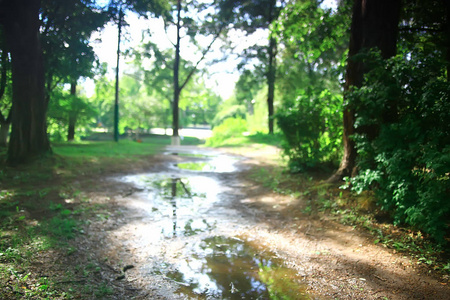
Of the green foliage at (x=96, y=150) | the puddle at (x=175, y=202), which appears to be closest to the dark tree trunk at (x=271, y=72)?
the green foliage at (x=96, y=150)

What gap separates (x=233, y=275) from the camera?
3805 millimetres

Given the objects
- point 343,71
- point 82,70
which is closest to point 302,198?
point 343,71

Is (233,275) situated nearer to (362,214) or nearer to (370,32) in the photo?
(362,214)

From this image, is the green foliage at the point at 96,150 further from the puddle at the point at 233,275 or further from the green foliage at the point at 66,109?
the puddle at the point at 233,275

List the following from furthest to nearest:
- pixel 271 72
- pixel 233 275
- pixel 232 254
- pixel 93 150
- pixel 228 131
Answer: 1. pixel 228 131
2. pixel 271 72
3. pixel 93 150
4. pixel 232 254
5. pixel 233 275

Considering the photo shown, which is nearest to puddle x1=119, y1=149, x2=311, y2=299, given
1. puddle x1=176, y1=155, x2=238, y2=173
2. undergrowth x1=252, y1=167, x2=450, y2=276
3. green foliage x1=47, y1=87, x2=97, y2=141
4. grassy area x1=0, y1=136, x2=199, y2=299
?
grassy area x1=0, y1=136, x2=199, y2=299

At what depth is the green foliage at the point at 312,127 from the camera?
7895 millimetres

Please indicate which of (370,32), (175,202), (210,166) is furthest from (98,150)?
(370,32)

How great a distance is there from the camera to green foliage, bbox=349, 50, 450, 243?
375 cm

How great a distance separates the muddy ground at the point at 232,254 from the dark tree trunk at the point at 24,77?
345 cm

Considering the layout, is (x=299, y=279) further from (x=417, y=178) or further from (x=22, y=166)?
(x=22, y=166)

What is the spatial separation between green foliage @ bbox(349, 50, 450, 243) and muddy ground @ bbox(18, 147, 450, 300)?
2.25 feet

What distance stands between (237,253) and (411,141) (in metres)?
2.91

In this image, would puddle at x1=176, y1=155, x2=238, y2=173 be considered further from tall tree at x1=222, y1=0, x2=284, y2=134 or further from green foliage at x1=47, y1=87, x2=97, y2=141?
tall tree at x1=222, y1=0, x2=284, y2=134
